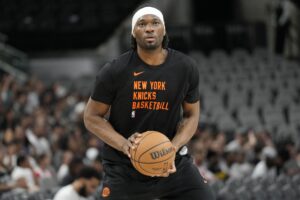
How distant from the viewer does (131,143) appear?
14.7 ft

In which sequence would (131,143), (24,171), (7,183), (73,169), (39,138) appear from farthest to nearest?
1. (39,138)
2. (24,171)
3. (7,183)
4. (73,169)
5. (131,143)

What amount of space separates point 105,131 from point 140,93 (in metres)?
0.32

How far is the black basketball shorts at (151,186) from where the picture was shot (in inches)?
184

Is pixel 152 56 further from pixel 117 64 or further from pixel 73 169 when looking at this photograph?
pixel 73 169

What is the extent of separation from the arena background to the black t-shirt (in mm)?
3141

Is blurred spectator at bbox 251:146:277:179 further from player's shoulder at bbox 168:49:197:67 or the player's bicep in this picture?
player's shoulder at bbox 168:49:197:67

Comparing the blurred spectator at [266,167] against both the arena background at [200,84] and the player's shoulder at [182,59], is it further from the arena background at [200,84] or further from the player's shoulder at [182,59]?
the player's shoulder at [182,59]

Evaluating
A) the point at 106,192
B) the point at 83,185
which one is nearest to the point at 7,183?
the point at 83,185

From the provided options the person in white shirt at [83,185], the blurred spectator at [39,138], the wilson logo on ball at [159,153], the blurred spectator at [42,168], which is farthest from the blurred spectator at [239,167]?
the wilson logo on ball at [159,153]

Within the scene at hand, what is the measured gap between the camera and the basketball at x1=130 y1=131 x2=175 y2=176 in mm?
4375

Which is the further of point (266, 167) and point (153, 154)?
point (266, 167)

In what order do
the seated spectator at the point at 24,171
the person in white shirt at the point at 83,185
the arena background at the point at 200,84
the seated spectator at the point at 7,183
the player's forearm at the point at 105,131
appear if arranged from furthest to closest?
the arena background at the point at 200,84, the seated spectator at the point at 24,171, the seated spectator at the point at 7,183, the person in white shirt at the point at 83,185, the player's forearm at the point at 105,131

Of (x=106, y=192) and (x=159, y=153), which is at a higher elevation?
(x=159, y=153)

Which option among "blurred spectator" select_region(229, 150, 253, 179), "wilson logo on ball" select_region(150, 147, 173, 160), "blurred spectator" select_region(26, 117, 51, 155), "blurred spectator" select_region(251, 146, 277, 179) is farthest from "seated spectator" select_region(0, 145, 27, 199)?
"wilson logo on ball" select_region(150, 147, 173, 160)
